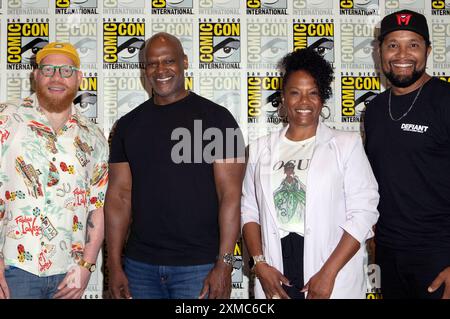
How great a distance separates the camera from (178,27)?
354 cm

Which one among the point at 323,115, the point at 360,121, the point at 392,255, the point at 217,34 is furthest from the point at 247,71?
the point at 392,255

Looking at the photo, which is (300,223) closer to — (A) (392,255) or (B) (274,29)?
(A) (392,255)

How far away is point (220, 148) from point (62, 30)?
164 cm

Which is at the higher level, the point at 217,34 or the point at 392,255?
the point at 217,34

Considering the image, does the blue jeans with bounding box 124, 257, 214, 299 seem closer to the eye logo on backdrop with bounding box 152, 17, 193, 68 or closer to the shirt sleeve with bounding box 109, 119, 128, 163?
the shirt sleeve with bounding box 109, 119, 128, 163

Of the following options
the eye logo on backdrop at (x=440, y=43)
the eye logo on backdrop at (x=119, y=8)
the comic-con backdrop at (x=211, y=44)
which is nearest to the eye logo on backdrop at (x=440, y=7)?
the eye logo on backdrop at (x=440, y=43)

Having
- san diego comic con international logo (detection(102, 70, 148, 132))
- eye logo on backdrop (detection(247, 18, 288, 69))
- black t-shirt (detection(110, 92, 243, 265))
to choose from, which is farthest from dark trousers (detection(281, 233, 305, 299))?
san diego comic con international logo (detection(102, 70, 148, 132))

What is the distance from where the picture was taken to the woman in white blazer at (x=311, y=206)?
2293mm

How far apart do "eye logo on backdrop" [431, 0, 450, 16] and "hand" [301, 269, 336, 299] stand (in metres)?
2.29

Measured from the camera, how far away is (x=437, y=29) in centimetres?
360

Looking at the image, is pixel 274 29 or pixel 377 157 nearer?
pixel 377 157

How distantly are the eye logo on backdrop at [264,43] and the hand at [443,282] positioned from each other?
1.79 m

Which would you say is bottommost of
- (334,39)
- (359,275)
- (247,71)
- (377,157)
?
(359,275)

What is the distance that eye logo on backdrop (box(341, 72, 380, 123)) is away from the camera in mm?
3566
